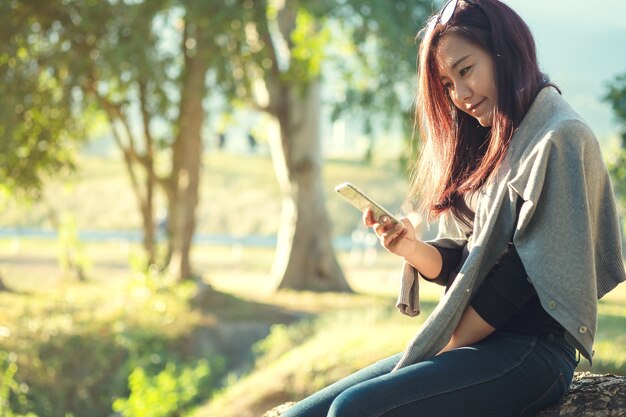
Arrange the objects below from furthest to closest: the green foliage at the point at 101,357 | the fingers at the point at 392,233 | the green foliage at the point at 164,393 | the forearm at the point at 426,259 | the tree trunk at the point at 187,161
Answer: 1. the tree trunk at the point at 187,161
2. the green foliage at the point at 101,357
3. the green foliage at the point at 164,393
4. the forearm at the point at 426,259
5. the fingers at the point at 392,233

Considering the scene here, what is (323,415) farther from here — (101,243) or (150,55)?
(101,243)

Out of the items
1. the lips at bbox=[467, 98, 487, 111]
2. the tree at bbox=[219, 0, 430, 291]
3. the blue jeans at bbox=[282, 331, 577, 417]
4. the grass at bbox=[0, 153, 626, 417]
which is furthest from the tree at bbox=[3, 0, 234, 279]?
the blue jeans at bbox=[282, 331, 577, 417]

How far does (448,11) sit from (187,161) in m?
10.3

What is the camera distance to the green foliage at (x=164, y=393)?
8391 millimetres

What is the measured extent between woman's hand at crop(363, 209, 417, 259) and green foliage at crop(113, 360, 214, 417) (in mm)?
5562

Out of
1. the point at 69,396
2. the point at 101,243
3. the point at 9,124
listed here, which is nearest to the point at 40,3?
the point at 9,124

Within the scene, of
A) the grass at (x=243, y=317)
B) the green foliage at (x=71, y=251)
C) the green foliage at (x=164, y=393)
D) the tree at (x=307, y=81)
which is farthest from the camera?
the green foliage at (x=71, y=251)

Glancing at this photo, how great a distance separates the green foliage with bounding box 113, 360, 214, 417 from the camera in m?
8.39

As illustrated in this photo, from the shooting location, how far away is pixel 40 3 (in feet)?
43.2

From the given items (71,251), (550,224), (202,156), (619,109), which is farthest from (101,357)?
(550,224)

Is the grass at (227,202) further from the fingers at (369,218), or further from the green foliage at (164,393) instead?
the fingers at (369,218)

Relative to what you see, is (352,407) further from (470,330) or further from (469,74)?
(469,74)

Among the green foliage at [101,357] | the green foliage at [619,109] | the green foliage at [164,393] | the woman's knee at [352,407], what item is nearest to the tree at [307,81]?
the green foliage at [101,357]

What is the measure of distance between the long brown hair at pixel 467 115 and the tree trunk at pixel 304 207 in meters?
11.6
